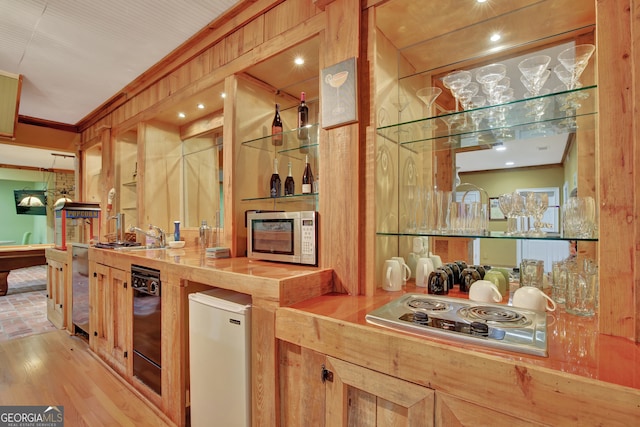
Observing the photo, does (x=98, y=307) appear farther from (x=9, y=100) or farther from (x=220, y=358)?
(x=9, y=100)

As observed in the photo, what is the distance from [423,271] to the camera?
1618mm

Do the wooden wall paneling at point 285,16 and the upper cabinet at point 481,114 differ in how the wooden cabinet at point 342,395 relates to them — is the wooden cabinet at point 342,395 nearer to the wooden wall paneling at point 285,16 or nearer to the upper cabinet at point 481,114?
the upper cabinet at point 481,114

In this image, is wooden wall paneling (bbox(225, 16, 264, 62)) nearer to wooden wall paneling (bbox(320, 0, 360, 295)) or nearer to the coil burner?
wooden wall paneling (bbox(320, 0, 360, 295))

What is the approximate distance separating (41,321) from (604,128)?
536cm

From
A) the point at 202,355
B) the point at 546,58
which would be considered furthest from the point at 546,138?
the point at 202,355

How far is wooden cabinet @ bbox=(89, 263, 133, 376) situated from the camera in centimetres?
223

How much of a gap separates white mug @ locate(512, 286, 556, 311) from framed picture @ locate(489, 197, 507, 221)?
347 millimetres

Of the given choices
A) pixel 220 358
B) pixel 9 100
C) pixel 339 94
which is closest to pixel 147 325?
pixel 220 358

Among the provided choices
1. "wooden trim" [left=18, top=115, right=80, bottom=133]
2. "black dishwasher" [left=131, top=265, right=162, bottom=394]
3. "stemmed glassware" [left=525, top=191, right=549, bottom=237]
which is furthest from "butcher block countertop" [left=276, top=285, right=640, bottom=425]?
"wooden trim" [left=18, top=115, right=80, bottom=133]

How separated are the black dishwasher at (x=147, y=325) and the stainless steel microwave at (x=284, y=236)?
640 millimetres

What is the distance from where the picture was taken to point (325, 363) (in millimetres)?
1096

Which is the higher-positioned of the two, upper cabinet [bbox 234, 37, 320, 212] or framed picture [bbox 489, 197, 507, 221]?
upper cabinet [bbox 234, 37, 320, 212]

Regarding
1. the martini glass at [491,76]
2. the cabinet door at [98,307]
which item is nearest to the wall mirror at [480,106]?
the martini glass at [491,76]

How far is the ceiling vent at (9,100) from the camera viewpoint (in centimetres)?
283
